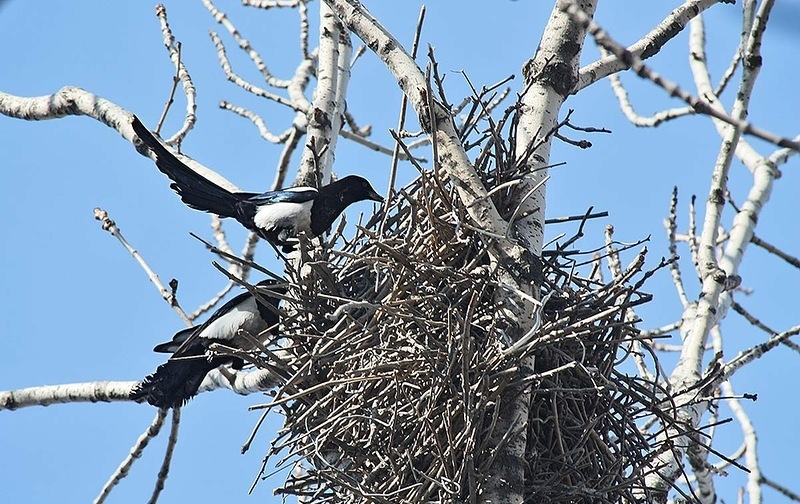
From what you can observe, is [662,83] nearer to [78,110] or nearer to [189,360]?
[189,360]

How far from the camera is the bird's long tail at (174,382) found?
13.2 ft

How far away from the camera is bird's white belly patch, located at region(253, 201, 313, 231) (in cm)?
438

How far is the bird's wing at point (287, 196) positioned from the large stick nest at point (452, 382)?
39.0 inches

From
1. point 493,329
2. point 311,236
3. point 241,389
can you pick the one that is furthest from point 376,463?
point 311,236

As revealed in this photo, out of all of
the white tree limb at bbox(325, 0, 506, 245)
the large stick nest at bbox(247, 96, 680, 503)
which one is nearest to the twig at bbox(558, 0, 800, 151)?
the large stick nest at bbox(247, 96, 680, 503)

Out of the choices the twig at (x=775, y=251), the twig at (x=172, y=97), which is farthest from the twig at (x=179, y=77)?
the twig at (x=775, y=251)

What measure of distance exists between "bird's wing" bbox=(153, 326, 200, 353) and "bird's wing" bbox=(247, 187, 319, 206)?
67cm

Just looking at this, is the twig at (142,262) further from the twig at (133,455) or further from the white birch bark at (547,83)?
the white birch bark at (547,83)

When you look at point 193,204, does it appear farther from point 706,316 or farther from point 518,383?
point 706,316

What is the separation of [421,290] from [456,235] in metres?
0.22

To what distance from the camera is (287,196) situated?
4422 mm

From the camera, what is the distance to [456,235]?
3232mm

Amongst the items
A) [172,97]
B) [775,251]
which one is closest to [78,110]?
[172,97]

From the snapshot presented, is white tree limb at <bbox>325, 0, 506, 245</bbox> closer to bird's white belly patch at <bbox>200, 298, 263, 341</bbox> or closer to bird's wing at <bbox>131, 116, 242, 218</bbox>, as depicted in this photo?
bird's wing at <bbox>131, 116, 242, 218</bbox>
